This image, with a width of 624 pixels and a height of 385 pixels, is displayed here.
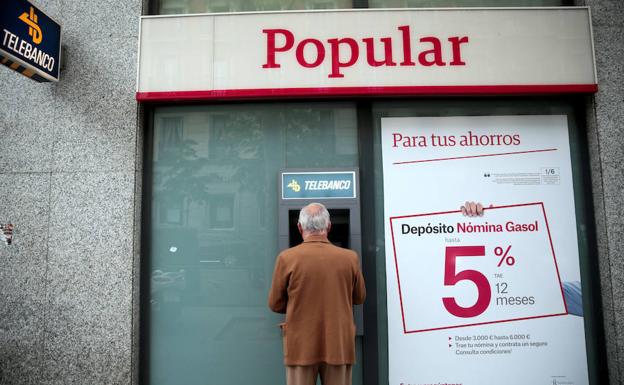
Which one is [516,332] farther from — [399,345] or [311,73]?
[311,73]

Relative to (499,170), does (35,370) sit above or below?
below

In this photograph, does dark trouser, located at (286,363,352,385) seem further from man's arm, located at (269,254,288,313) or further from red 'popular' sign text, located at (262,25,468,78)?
red 'popular' sign text, located at (262,25,468,78)

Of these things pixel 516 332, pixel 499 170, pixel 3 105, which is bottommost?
pixel 516 332

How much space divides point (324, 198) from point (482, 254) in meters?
1.46

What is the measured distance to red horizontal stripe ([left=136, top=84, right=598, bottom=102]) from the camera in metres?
3.28

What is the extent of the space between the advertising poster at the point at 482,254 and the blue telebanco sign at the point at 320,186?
0.46 m

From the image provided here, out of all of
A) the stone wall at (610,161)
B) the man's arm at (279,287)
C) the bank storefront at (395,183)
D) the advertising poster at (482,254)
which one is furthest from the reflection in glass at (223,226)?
the stone wall at (610,161)

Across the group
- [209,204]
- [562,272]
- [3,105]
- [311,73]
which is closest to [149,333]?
[209,204]

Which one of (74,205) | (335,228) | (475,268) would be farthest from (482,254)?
(74,205)

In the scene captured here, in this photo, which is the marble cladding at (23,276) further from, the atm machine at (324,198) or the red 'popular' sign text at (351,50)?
the red 'popular' sign text at (351,50)

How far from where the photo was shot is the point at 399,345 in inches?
129

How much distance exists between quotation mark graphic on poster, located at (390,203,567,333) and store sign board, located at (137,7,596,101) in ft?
3.66

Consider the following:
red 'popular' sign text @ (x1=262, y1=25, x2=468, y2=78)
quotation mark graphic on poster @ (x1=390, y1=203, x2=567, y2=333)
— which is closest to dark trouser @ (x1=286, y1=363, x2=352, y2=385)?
quotation mark graphic on poster @ (x1=390, y1=203, x2=567, y2=333)

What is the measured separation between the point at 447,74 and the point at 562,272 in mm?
1952
